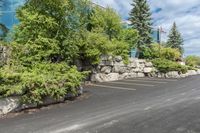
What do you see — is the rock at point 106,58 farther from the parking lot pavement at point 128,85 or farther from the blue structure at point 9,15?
the blue structure at point 9,15

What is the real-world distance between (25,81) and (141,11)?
22077mm

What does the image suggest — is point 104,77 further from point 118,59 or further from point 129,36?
point 129,36

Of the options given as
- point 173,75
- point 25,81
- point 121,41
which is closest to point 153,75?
point 173,75

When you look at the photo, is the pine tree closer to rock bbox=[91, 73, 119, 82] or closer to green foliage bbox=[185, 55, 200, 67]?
green foliage bbox=[185, 55, 200, 67]

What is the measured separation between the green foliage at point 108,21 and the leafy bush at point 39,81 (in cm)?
952

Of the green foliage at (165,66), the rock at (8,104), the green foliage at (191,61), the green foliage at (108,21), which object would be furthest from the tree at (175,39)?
the rock at (8,104)

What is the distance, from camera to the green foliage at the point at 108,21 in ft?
69.6

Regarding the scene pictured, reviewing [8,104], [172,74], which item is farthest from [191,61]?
[8,104]

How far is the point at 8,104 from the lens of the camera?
31.8 ft

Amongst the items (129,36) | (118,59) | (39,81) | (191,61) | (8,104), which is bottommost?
(8,104)

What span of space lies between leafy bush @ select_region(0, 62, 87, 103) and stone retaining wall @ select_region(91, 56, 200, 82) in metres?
7.76

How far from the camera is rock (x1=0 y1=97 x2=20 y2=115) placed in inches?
375

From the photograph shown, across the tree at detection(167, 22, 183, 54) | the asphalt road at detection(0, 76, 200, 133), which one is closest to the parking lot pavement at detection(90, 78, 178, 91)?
the asphalt road at detection(0, 76, 200, 133)

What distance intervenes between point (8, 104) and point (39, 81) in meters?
1.36
